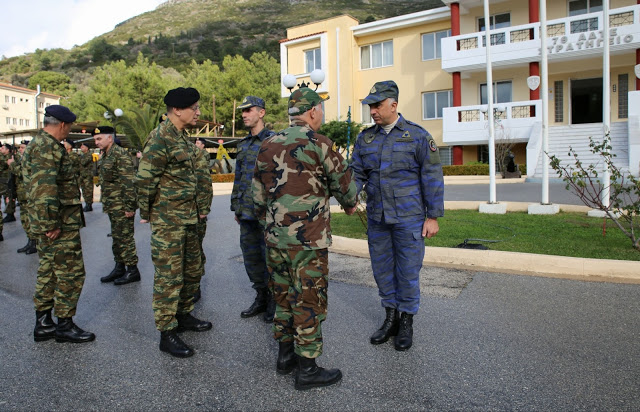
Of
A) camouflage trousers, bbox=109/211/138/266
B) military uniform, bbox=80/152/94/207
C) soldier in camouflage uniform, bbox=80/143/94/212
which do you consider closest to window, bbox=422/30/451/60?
soldier in camouflage uniform, bbox=80/143/94/212

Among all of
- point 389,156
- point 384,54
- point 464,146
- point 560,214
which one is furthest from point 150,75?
point 389,156

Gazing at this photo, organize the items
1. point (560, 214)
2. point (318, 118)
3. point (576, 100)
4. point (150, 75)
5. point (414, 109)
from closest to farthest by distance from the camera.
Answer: point (318, 118)
point (560, 214)
point (576, 100)
point (414, 109)
point (150, 75)

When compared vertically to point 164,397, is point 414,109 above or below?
above

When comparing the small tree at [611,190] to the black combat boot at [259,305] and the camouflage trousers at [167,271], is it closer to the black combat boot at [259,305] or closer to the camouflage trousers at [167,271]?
the black combat boot at [259,305]

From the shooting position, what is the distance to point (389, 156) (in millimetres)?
3795

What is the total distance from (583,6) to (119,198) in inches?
916

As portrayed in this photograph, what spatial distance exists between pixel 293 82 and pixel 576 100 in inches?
668

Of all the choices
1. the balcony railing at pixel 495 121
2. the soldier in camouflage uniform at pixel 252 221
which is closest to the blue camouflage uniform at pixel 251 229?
the soldier in camouflage uniform at pixel 252 221

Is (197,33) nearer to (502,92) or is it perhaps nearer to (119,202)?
(502,92)

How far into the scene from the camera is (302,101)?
3174mm

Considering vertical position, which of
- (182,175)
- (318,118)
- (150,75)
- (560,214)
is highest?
A: (150,75)

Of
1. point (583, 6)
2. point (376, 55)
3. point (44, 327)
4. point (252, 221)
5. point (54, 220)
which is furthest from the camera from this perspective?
point (376, 55)

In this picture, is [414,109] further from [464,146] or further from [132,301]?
[132,301]

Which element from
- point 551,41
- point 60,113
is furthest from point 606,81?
point 551,41
